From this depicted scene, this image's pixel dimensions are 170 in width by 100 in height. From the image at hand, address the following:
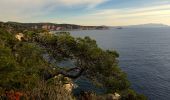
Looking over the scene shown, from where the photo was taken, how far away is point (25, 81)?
17.3 metres

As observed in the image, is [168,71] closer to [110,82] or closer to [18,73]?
[110,82]

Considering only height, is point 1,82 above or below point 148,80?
above

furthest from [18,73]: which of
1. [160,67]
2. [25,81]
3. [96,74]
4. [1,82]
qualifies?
[160,67]

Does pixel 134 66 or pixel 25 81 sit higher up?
pixel 25 81

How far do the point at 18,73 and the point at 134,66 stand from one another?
56.9 m

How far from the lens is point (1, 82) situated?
15.7m

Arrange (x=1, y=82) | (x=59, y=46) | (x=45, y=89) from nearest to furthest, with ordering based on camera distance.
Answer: (x=45, y=89) < (x=1, y=82) < (x=59, y=46)

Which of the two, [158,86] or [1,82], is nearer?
[1,82]

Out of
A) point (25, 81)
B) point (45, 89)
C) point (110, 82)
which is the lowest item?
point (110, 82)

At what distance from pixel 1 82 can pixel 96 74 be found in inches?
409

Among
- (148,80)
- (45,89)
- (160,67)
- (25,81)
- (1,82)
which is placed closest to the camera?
(45,89)

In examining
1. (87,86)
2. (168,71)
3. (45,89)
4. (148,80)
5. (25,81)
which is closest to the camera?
(45,89)

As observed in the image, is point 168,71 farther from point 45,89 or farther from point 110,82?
point 45,89

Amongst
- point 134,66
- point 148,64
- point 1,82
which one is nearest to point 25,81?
point 1,82
